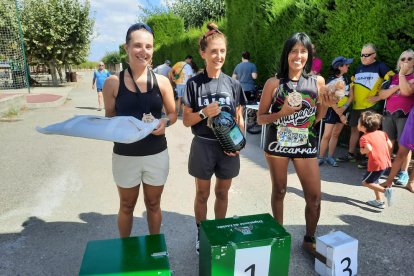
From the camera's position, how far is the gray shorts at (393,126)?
15.5 ft

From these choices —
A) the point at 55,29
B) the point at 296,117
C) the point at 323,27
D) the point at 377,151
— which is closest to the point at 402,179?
the point at 377,151

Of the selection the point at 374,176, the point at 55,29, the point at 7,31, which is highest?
the point at 55,29

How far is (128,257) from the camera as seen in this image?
6.55ft

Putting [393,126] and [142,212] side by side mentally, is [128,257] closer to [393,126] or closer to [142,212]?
[142,212]

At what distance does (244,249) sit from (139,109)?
50.2 inches

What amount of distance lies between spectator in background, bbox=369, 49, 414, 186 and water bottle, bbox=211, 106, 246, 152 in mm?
3136

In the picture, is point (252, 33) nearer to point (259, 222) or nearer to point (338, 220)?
point (338, 220)

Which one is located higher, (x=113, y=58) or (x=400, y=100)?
(x=113, y=58)

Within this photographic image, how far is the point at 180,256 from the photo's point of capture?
295 centimetres

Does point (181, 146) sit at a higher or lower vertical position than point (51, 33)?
lower

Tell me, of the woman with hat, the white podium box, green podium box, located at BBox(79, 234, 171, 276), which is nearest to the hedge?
the woman with hat

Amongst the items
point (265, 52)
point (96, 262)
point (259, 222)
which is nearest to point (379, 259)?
point (259, 222)

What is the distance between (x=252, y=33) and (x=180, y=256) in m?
8.66

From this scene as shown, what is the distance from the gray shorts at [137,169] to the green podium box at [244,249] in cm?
59
